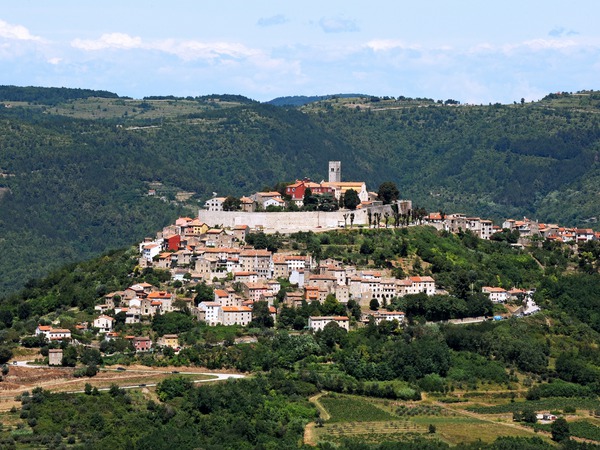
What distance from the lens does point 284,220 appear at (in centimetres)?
10212

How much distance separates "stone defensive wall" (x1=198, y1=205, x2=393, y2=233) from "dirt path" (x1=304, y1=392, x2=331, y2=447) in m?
24.3

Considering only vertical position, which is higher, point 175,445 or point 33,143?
point 33,143

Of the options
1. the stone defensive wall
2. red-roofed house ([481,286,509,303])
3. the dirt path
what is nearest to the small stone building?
the dirt path

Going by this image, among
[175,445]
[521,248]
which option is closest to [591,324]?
[521,248]

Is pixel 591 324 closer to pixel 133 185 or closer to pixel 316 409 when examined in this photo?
pixel 316 409

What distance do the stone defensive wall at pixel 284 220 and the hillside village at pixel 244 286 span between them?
17.4 inches

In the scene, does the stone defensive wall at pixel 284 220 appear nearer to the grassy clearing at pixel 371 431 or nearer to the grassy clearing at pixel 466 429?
the grassy clearing at pixel 466 429

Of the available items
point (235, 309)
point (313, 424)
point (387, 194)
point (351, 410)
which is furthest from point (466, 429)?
point (387, 194)

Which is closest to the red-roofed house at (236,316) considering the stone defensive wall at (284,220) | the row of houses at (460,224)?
the stone defensive wall at (284,220)

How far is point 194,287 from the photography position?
9219 centimetres

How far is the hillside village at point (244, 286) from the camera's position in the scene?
88.1 metres

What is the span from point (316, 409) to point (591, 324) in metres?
26.9

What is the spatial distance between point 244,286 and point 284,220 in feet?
37.2

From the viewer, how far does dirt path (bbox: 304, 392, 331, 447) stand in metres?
71.6
